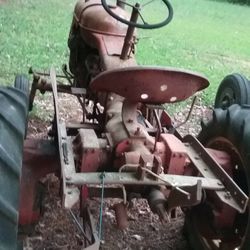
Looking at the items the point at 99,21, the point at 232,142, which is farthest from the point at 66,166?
the point at 99,21

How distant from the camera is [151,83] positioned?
2529 millimetres

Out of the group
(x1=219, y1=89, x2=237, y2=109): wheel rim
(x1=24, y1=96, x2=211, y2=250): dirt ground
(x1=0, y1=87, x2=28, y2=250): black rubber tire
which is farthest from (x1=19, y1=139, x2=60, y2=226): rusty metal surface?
(x1=219, y1=89, x2=237, y2=109): wheel rim

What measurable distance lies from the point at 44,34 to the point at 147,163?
22.1 ft

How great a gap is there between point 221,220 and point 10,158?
116 centimetres

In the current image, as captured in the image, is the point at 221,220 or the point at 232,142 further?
the point at 232,142

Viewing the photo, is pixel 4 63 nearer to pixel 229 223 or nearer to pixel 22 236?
pixel 22 236

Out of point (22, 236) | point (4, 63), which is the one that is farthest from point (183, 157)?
point (4, 63)

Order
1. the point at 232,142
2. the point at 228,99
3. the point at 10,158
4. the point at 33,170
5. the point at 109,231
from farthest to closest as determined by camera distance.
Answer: the point at 228,99 → the point at 109,231 → the point at 33,170 → the point at 232,142 → the point at 10,158

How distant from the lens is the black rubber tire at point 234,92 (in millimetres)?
4137

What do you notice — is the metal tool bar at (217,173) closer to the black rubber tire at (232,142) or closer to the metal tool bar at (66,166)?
the black rubber tire at (232,142)

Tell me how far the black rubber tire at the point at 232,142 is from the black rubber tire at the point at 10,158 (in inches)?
41.6

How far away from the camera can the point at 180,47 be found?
9820mm

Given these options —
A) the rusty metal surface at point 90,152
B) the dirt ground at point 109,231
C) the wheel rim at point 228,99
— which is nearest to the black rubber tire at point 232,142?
the dirt ground at point 109,231

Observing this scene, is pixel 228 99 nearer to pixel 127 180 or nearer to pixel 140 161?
pixel 140 161
